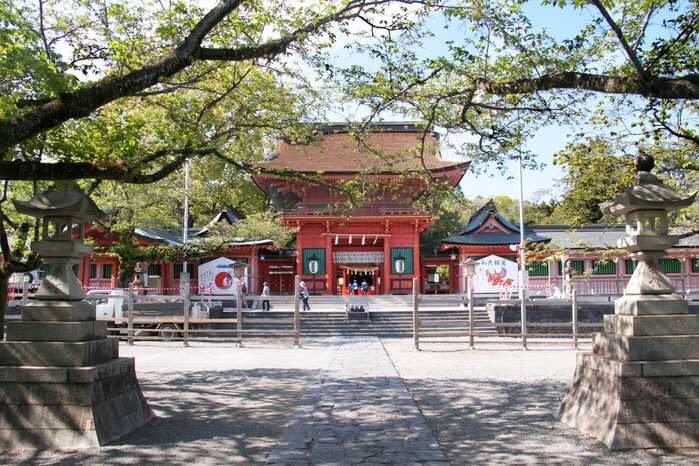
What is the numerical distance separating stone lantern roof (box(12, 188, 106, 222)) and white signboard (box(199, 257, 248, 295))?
20770 millimetres

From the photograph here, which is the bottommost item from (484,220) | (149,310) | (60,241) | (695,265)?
(149,310)

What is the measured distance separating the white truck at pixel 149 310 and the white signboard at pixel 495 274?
10643 mm

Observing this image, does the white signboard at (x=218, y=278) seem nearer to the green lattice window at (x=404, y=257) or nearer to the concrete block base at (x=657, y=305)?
the green lattice window at (x=404, y=257)

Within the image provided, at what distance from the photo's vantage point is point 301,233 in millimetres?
29688

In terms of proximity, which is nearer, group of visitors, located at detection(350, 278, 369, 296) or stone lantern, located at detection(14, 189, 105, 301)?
stone lantern, located at detection(14, 189, 105, 301)

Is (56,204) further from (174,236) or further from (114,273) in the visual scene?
(174,236)

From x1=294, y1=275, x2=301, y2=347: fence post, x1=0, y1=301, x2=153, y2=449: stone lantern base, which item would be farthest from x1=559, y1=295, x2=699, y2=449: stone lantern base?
x1=294, y1=275, x2=301, y2=347: fence post

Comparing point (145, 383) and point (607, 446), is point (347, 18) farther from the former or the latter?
point (145, 383)

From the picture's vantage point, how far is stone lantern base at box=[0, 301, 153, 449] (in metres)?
5.40

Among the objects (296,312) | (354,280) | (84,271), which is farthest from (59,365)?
(354,280)

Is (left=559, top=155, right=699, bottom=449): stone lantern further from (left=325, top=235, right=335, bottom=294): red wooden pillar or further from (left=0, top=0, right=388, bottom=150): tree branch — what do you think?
(left=325, top=235, right=335, bottom=294): red wooden pillar

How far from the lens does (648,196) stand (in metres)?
5.81

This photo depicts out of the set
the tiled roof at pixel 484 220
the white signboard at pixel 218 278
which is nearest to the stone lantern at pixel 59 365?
the white signboard at pixel 218 278

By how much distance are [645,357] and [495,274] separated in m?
18.2
